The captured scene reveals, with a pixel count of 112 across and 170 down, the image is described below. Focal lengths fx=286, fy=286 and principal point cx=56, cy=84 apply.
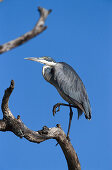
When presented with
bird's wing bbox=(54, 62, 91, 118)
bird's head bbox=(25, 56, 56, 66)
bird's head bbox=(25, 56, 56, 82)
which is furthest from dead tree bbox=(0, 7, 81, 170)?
bird's head bbox=(25, 56, 56, 66)

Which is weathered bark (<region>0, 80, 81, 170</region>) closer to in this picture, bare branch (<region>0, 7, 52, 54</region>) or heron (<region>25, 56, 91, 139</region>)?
heron (<region>25, 56, 91, 139</region>)

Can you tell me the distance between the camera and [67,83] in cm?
357

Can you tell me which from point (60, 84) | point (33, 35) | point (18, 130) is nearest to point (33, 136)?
point (18, 130)

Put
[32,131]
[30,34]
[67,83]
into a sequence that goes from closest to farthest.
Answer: [30,34] → [32,131] → [67,83]

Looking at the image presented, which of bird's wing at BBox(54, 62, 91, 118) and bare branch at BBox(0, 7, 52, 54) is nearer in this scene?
bare branch at BBox(0, 7, 52, 54)

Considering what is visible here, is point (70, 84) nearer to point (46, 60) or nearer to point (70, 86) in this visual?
point (70, 86)

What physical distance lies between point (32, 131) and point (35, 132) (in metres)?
0.05

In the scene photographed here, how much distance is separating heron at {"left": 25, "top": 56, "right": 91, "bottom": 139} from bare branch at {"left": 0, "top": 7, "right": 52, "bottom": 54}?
6.00 ft

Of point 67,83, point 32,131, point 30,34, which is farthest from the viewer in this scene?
point 67,83

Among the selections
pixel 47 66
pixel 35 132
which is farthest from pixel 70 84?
pixel 35 132

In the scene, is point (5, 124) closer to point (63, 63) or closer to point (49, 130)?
point (49, 130)

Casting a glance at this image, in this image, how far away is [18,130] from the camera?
9.31 ft

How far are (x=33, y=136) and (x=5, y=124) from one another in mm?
328

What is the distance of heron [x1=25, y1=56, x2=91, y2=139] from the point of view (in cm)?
352
